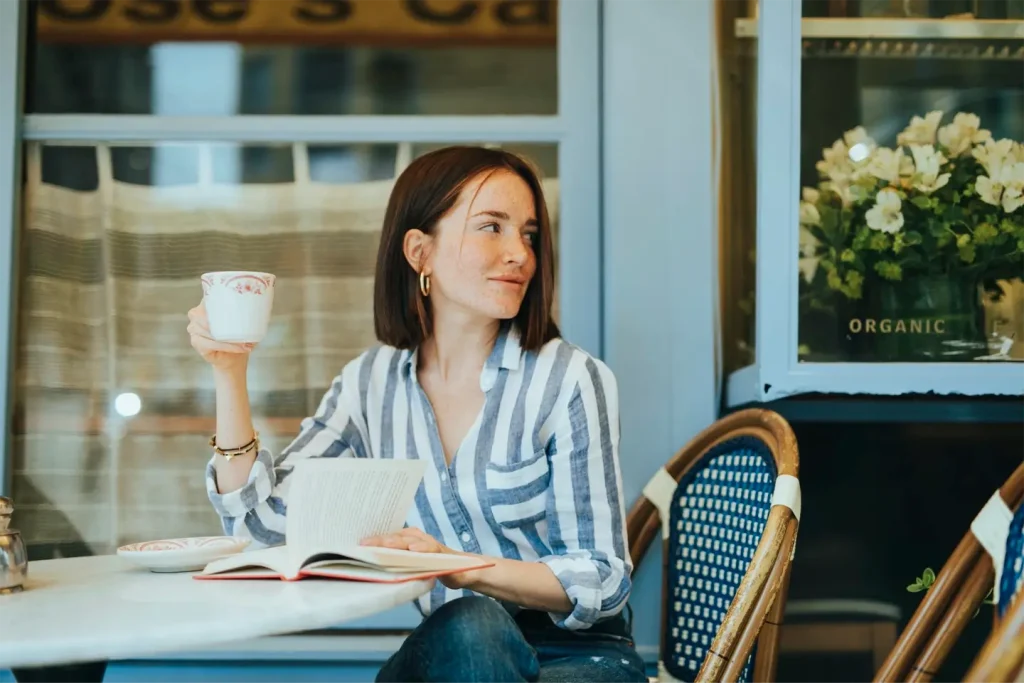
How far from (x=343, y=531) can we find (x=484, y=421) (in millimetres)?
449

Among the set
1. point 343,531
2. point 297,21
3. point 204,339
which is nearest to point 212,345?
point 204,339

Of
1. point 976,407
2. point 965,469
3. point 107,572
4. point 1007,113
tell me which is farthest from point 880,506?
point 107,572

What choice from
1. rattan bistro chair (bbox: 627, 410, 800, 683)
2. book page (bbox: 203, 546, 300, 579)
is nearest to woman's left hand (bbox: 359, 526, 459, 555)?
book page (bbox: 203, 546, 300, 579)

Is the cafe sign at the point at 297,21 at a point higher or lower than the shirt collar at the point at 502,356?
higher

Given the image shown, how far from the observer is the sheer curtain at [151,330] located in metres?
2.25

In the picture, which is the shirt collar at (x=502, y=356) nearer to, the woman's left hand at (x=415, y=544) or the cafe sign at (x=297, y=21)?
the woman's left hand at (x=415, y=544)

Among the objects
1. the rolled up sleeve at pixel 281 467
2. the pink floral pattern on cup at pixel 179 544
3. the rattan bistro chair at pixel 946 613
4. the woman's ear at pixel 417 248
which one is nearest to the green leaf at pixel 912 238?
the rattan bistro chair at pixel 946 613

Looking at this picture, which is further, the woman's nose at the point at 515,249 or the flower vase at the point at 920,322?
the flower vase at the point at 920,322

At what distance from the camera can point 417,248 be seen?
184cm

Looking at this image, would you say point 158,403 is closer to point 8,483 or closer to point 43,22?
point 8,483

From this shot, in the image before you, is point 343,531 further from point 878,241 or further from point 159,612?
point 878,241

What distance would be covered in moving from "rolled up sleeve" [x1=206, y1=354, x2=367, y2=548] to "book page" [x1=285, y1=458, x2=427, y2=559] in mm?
311

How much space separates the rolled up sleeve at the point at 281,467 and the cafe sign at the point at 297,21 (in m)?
0.83

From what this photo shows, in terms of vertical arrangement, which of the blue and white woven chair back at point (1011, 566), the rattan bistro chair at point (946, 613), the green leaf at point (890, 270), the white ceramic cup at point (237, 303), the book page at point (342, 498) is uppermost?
the green leaf at point (890, 270)
